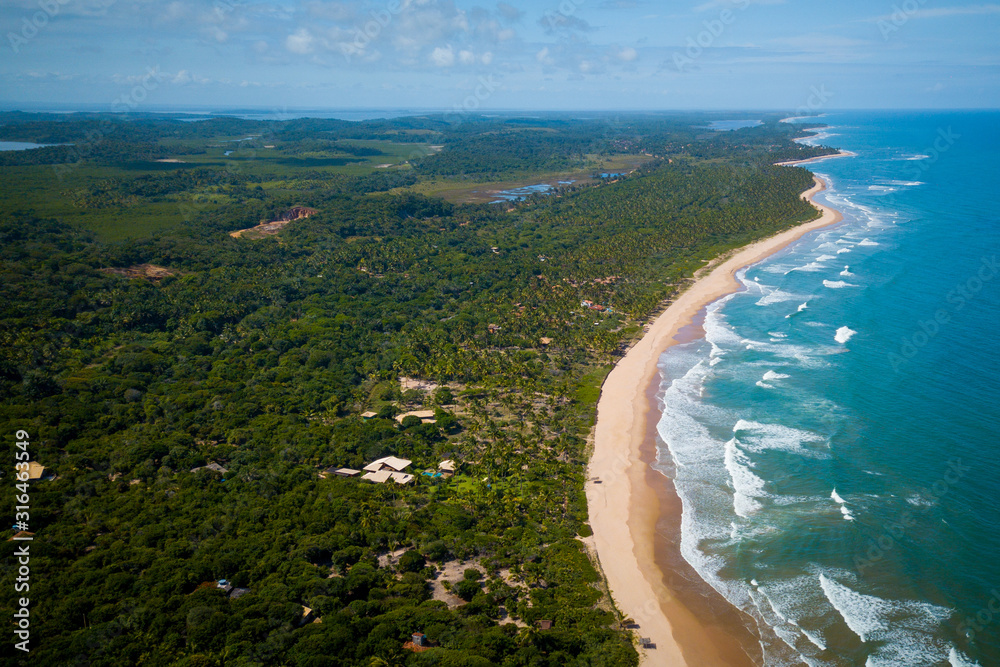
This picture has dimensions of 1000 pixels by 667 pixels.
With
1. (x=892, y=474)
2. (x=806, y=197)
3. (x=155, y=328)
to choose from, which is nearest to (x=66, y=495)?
(x=155, y=328)

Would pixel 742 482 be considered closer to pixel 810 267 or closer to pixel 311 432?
pixel 311 432

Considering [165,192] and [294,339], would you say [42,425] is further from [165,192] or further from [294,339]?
[165,192]

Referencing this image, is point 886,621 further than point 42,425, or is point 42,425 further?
point 42,425

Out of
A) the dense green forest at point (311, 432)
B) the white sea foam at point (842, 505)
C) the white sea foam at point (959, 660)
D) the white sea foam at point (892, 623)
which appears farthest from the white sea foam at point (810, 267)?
the white sea foam at point (959, 660)

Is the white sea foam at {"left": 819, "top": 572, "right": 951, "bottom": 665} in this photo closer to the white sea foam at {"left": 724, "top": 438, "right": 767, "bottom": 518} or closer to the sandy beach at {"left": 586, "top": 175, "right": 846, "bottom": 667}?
the sandy beach at {"left": 586, "top": 175, "right": 846, "bottom": 667}

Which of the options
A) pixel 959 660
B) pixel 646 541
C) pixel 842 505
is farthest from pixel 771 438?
pixel 959 660

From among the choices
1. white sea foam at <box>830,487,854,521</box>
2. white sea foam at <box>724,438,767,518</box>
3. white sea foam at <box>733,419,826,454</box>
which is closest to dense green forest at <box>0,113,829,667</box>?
white sea foam at <box>724,438,767,518</box>
